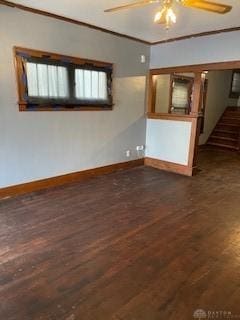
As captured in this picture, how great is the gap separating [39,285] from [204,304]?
46.6 inches

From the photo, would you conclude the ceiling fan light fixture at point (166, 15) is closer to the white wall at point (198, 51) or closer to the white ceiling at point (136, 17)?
the white ceiling at point (136, 17)

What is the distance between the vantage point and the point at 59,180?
404cm

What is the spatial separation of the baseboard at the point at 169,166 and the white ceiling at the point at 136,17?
2343 mm

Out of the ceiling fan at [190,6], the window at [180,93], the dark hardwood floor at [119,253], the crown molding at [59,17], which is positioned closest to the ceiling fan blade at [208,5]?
the ceiling fan at [190,6]

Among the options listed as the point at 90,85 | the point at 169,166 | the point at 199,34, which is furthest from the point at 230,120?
the point at 90,85

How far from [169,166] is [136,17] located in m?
2.73

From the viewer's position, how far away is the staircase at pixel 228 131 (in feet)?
24.2

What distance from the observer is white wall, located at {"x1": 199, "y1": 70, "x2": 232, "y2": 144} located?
7387 millimetres

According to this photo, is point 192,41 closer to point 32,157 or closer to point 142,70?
point 142,70

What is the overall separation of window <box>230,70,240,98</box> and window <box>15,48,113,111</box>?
5.52 meters

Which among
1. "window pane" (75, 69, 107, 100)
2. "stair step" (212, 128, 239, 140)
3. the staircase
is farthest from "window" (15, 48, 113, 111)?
"stair step" (212, 128, 239, 140)

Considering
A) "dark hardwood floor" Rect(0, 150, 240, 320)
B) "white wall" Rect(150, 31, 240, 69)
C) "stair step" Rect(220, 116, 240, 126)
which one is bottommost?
"dark hardwood floor" Rect(0, 150, 240, 320)

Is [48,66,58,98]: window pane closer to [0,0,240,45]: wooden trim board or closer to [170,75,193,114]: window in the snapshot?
[0,0,240,45]: wooden trim board

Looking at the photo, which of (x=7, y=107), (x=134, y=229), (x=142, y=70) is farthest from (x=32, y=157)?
(x=142, y=70)
